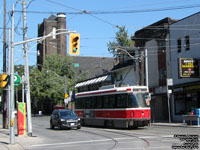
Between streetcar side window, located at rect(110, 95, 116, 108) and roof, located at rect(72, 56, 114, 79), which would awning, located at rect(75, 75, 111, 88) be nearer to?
roof, located at rect(72, 56, 114, 79)

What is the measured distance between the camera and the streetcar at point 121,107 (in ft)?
81.0

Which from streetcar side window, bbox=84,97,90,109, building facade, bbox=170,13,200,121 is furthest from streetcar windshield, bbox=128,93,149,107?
building facade, bbox=170,13,200,121

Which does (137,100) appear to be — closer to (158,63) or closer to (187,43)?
(187,43)

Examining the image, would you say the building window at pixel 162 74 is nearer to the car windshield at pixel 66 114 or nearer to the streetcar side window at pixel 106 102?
the streetcar side window at pixel 106 102

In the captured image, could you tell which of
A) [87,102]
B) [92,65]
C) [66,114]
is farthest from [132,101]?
[92,65]

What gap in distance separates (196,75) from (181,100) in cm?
427

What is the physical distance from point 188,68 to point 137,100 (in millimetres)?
9905

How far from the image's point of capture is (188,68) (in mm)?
32406

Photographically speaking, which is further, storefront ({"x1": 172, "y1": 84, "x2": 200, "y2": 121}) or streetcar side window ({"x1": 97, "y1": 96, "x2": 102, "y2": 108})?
storefront ({"x1": 172, "y1": 84, "x2": 200, "y2": 121})

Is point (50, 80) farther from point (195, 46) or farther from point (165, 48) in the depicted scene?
point (195, 46)

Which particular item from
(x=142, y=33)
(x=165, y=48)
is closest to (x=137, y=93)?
(x=165, y=48)

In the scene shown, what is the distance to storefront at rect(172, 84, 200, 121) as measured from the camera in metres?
32.9

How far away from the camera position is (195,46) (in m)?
33.6

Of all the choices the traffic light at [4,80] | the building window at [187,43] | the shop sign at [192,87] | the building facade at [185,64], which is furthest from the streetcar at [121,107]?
the building window at [187,43]
